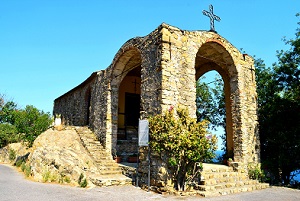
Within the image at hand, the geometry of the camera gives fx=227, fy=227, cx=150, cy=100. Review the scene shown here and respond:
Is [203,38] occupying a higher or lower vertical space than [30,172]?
higher

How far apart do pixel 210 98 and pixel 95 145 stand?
845cm

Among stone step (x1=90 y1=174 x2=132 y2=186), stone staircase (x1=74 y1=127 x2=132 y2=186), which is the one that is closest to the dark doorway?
stone staircase (x1=74 y1=127 x2=132 y2=186)

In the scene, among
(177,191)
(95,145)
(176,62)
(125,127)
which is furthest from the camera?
(125,127)

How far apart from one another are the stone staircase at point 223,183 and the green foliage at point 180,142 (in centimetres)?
60

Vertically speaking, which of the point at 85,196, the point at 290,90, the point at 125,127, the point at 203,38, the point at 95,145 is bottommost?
the point at 85,196

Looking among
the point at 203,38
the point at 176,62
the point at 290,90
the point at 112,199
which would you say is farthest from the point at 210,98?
the point at 112,199

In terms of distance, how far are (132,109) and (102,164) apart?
5.50 meters

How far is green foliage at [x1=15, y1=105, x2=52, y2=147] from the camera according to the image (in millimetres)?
12445

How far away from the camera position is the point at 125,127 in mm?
12836

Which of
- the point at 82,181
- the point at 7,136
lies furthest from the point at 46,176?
the point at 7,136

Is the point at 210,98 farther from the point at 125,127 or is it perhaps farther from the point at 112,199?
the point at 112,199

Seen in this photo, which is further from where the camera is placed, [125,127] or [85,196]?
[125,127]

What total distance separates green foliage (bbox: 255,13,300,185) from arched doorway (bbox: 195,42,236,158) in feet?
4.51

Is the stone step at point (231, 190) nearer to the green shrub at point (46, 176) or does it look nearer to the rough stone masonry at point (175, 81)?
the rough stone masonry at point (175, 81)
